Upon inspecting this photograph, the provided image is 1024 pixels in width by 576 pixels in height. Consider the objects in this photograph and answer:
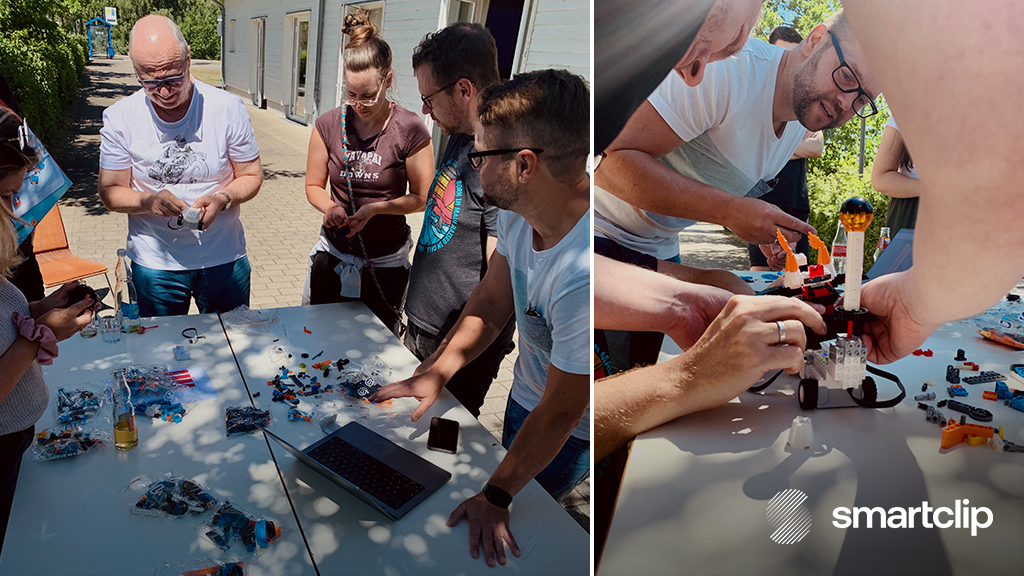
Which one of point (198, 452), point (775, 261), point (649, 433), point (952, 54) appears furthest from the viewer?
point (198, 452)

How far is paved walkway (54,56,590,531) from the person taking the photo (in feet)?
12.5

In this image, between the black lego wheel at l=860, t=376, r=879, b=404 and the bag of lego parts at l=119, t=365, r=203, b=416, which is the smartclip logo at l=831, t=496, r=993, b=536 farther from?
the bag of lego parts at l=119, t=365, r=203, b=416

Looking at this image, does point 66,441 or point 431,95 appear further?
point 431,95

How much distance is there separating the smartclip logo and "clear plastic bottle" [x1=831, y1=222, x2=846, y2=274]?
1.07 feet

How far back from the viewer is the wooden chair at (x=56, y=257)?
12.2 feet

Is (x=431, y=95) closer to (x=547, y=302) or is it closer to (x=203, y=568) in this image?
(x=547, y=302)

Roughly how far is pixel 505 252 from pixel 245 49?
17.9 m

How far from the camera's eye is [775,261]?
40.2 inches

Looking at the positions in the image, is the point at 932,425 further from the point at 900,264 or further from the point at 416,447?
the point at 416,447

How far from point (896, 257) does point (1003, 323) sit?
0.25 metres

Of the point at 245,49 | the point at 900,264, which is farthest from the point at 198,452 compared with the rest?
the point at 245,49

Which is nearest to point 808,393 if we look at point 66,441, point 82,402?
point 66,441

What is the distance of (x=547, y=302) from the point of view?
5.23ft

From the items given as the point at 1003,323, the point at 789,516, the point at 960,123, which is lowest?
the point at 789,516
